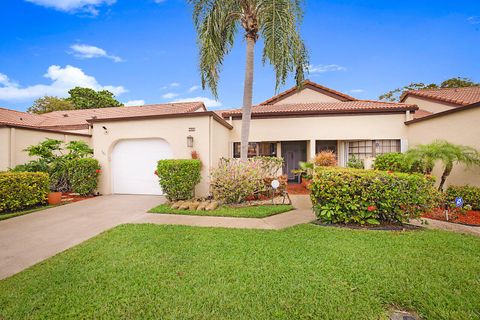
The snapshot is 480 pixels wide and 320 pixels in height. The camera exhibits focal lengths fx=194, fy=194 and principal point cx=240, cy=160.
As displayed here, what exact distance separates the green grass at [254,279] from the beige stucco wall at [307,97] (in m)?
11.8

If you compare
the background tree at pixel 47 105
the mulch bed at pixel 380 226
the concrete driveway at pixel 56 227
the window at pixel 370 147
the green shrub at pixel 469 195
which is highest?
the background tree at pixel 47 105

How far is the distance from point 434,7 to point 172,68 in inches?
603

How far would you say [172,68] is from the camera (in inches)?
534

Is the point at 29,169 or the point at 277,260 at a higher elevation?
the point at 29,169

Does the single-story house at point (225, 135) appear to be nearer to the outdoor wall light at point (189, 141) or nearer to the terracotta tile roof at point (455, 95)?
the outdoor wall light at point (189, 141)

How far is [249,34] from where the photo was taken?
8.11 m

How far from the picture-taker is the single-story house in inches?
344

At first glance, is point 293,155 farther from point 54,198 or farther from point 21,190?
point 21,190

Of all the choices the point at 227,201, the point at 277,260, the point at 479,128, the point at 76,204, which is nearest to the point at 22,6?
the point at 76,204

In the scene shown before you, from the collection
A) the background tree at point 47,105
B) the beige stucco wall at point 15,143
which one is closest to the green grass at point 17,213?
the beige stucco wall at point 15,143

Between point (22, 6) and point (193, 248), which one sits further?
point (22, 6)

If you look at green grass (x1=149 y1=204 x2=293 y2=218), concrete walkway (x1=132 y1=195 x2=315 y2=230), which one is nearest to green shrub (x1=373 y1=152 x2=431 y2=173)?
concrete walkway (x1=132 y1=195 x2=315 y2=230)

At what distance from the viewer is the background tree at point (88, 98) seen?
30266mm

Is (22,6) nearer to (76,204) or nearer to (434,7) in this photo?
(76,204)
